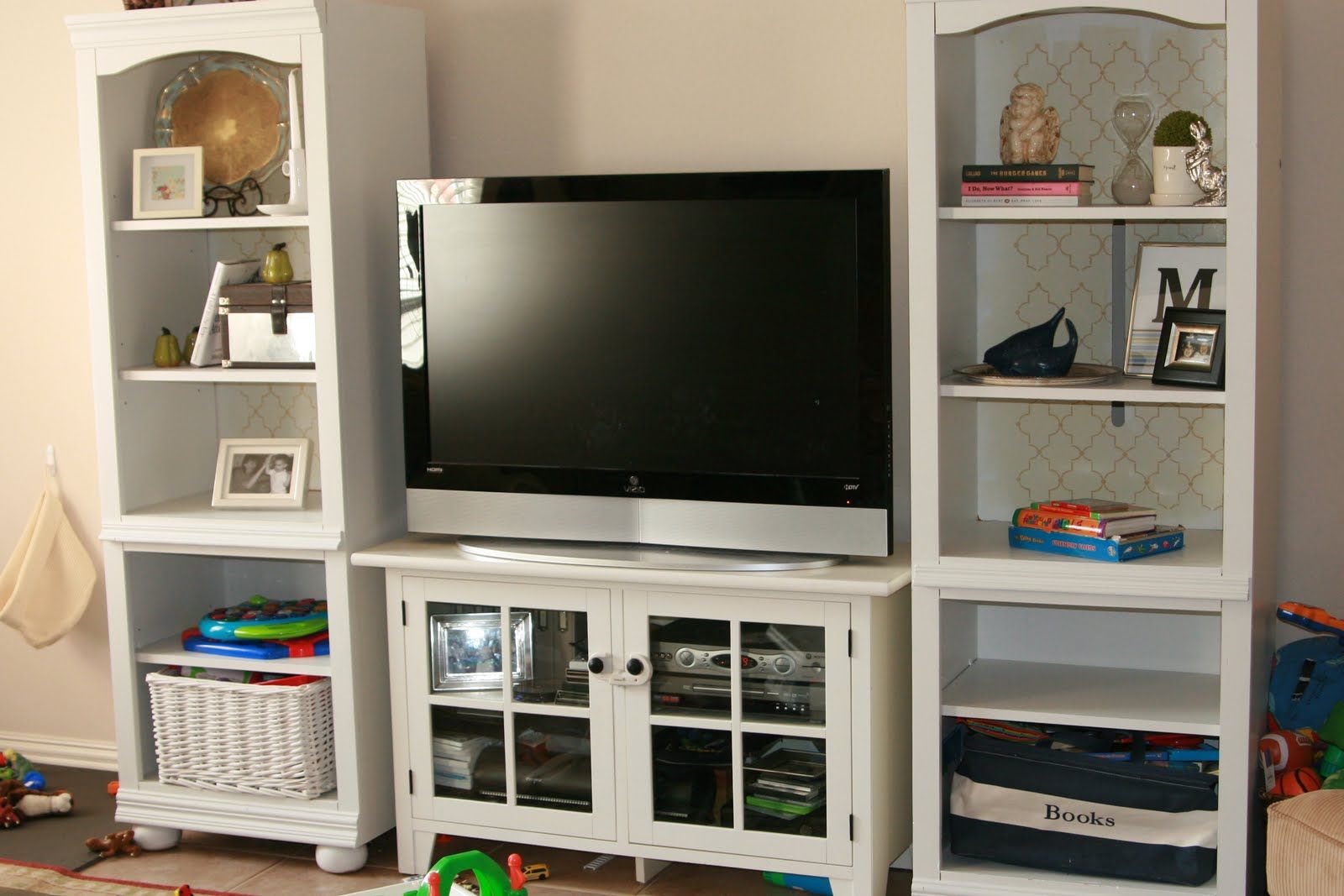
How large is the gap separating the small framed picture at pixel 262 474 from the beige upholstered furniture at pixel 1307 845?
6.62 feet

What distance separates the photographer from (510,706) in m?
2.92

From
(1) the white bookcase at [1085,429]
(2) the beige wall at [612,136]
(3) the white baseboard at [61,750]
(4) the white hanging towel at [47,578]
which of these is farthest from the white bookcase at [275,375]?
(1) the white bookcase at [1085,429]

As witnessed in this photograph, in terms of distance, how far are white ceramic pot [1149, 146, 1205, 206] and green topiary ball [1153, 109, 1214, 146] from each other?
0.01 m

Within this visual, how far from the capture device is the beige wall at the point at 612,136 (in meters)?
2.72

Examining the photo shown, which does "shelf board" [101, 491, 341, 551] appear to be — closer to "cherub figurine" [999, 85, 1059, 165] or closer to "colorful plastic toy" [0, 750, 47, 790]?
"colorful plastic toy" [0, 750, 47, 790]

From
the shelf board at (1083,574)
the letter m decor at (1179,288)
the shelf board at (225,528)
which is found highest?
the letter m decor at (1179,288)

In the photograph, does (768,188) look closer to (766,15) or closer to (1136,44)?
(766,15)

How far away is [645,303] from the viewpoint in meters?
2.83

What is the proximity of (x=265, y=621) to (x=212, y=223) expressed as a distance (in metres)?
0.85

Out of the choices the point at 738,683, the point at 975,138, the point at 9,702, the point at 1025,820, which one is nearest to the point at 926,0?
the point at 975,138

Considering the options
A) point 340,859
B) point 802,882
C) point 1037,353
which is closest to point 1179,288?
point 1037,353

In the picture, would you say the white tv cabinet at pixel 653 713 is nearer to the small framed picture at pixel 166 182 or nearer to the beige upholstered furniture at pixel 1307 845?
the beige upholstered furniture at pixel 1307 845

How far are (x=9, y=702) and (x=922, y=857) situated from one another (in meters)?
2.48

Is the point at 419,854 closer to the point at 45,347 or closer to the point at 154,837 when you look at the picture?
the point at 154,837
